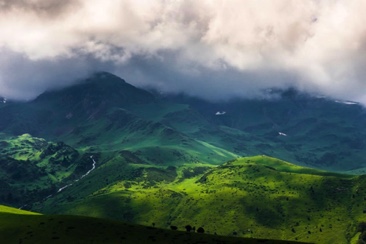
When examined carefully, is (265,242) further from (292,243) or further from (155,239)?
(155,239)

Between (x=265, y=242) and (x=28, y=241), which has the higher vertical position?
(x=265, y=242)

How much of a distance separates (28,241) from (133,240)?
53.7 m

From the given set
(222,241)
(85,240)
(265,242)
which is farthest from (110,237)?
(265,242)

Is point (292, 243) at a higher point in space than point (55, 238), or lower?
higher

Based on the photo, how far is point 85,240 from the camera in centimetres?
19712

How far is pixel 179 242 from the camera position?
7505 inches

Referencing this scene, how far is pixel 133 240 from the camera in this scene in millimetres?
196125

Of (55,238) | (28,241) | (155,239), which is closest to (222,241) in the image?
(155,239)

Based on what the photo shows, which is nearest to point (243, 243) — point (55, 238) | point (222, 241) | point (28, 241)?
point (222, 241)

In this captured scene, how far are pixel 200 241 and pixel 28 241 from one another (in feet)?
287

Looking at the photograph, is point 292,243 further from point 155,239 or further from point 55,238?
point 55,238

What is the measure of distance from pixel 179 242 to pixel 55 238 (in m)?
63.8

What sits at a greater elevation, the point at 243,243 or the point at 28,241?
the point at 243,243

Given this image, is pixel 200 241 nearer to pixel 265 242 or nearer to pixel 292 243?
pixel 265 242
